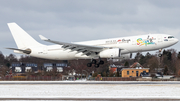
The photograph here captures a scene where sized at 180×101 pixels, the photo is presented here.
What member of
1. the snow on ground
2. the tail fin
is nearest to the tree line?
the tail fin

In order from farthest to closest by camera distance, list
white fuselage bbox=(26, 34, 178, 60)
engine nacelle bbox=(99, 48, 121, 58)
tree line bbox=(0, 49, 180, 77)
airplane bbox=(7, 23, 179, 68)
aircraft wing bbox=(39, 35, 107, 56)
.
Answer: tree line bbox=(0, 49, 180, 77), aircraft wing bbox=(39, 35, 107, 56), engine nacelle bbox=(99, 48, 121, 58), airplane bbox=(7, 23, 179, 68), white fuselage bbox=(26, 34, 178, 60)

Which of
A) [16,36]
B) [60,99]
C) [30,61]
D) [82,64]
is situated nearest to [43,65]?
[30,61]

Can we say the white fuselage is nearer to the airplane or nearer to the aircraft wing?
the airplane

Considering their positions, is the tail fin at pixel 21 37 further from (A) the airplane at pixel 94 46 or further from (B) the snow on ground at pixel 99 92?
(B) the snow on ground at pixel 99 92

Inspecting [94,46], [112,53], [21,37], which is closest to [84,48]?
[94,46]

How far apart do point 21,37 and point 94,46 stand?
16.0 metres

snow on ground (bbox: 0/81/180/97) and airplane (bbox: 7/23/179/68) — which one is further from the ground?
airplane (bbox: 7/23/179/68)

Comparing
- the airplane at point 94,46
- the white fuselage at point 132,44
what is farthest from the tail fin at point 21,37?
the white fuselage at point 132,44

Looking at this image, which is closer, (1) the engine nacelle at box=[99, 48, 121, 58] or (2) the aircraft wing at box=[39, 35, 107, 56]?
(1) the engine nacelle at box=[99, 48, 121, 58]

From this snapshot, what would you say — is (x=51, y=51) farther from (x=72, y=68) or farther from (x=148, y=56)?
(x=148, y=56)

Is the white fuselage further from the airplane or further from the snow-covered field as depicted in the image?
the snow-covered field

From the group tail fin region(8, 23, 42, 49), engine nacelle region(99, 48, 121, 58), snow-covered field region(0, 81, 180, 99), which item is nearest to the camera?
snow-covered field region(0, 81, 180, 99)

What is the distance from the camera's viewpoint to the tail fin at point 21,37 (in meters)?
49.2

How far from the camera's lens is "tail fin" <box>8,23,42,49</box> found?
49250mm
